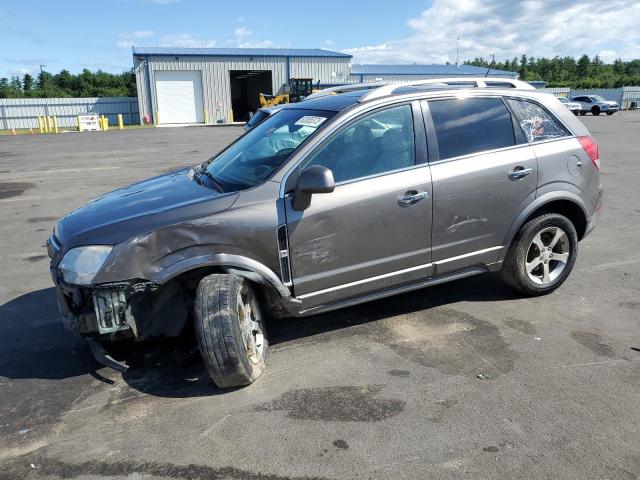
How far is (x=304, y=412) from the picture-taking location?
317 cm

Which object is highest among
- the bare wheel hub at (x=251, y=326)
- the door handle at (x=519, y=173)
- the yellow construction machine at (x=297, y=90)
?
the yellow construction machine at (x=297, y=90)

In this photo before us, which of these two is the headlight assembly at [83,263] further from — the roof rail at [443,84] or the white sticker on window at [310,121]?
the roof rail at [443,84]

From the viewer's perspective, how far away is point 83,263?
10.8ft

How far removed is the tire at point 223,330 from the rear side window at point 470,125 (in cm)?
202

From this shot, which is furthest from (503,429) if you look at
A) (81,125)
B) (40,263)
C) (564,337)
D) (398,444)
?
(81,125)

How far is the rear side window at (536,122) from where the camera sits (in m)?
4.55

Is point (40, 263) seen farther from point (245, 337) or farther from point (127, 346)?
point (245, 337)

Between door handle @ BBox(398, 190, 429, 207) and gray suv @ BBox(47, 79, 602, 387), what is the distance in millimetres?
24

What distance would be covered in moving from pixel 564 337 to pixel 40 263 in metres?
5.70

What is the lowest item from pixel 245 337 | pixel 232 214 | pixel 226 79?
pixel 245 337

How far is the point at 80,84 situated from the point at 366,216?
85613 mm

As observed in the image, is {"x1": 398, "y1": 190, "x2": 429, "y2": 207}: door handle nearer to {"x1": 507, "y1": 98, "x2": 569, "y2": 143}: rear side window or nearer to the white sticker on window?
the white sticker on window

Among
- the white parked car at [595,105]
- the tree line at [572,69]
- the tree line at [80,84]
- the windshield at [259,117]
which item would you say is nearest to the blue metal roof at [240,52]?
the white parked car at [595,105]

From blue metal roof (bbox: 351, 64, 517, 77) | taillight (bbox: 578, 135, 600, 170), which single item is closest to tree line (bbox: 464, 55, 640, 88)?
blue metal roof (bbox: 351, 64, 517, 77)
